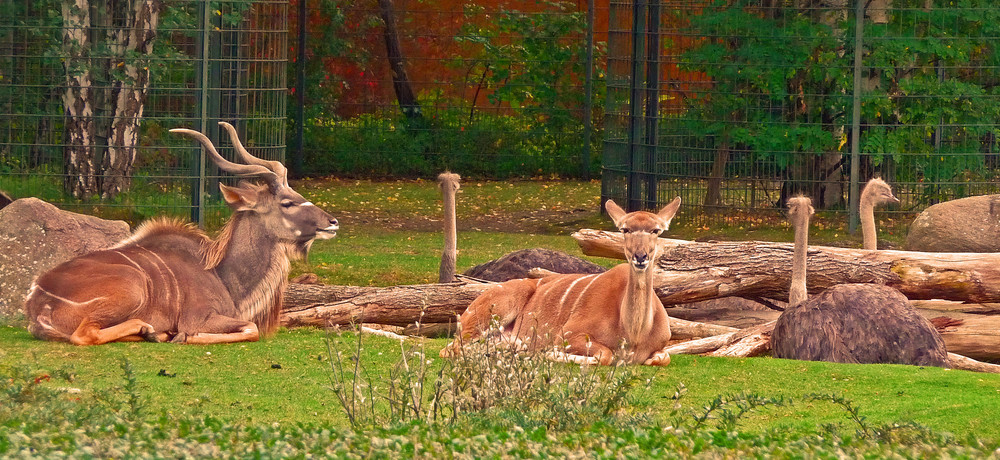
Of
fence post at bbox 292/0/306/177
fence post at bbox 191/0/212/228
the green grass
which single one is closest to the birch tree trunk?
fence post at bbox 191/0/212/228

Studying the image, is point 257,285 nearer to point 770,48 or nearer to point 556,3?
point 770,48

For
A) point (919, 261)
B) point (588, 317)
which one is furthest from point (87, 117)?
point (919, 261)

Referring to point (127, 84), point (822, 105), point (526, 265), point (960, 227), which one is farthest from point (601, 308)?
point (822, 105)

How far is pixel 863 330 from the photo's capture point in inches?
331

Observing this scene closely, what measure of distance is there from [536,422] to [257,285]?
369 cm

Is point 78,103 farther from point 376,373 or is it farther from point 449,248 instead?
point 376,373

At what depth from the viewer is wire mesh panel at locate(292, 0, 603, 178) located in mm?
21078

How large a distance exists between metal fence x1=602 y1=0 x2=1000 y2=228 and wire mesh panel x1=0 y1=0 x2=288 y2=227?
467cm

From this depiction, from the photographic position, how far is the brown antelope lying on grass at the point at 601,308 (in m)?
7.77

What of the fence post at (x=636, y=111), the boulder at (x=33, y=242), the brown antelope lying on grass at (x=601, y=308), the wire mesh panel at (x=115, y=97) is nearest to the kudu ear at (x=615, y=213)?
the brown antelope lying on grass at (x=601, y=308)

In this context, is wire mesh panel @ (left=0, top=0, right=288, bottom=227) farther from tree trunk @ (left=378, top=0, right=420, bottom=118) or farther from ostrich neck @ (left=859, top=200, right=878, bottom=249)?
tree trunk @ (left=378, top=0, right=420, bottom=118)

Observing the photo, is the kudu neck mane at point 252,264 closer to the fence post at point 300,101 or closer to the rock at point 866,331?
the rock at point 866,331

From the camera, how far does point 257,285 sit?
8.63 metres

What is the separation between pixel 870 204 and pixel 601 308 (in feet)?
12.5
